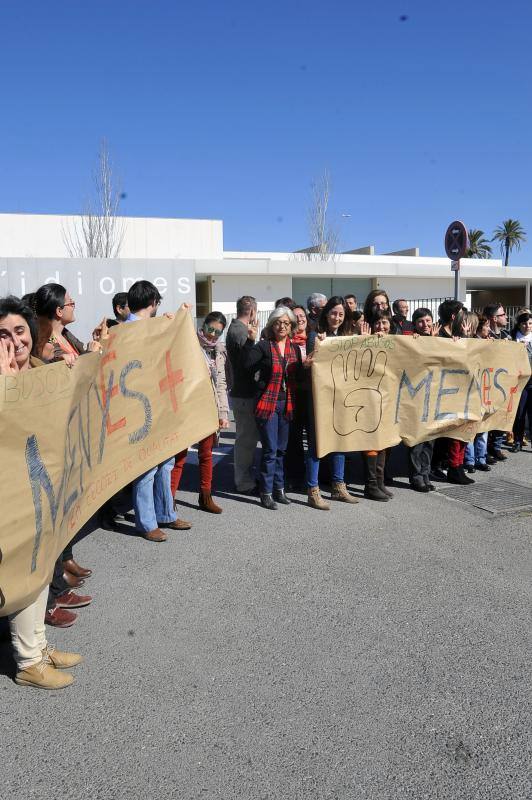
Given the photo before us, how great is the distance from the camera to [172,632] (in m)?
3.59

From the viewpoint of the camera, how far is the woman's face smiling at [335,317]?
6.36m

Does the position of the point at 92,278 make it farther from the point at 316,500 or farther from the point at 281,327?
the point at 316,500

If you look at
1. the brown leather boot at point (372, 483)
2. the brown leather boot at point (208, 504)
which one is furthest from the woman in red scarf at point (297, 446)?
the brown leather boot at point (208, 504)

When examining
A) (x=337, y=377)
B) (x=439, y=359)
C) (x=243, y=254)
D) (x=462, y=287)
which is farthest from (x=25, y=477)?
(x=243, y=254)

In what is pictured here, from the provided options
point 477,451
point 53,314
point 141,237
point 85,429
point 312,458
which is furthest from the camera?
point 141,237

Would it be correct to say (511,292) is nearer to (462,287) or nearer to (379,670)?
(462,287)

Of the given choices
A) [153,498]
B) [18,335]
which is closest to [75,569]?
[153,498]

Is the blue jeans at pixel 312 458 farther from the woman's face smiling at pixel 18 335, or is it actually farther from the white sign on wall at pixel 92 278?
the white sign on wall at pixel 92 278

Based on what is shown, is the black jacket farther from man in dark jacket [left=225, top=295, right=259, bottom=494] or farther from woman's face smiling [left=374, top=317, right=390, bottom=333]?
woman's face smiling [left=374, top=317, right=390, bottom=333]

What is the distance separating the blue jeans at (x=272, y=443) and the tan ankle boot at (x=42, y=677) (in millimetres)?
3070

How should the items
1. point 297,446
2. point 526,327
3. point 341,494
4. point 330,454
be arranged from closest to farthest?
1. point 341,494
2. point 330,454
3. point 297,446
4. point 526,327

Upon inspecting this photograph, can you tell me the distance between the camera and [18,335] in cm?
335

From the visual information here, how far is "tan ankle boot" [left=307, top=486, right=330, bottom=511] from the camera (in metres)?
5.89

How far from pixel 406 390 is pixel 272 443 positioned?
62.0 inches
